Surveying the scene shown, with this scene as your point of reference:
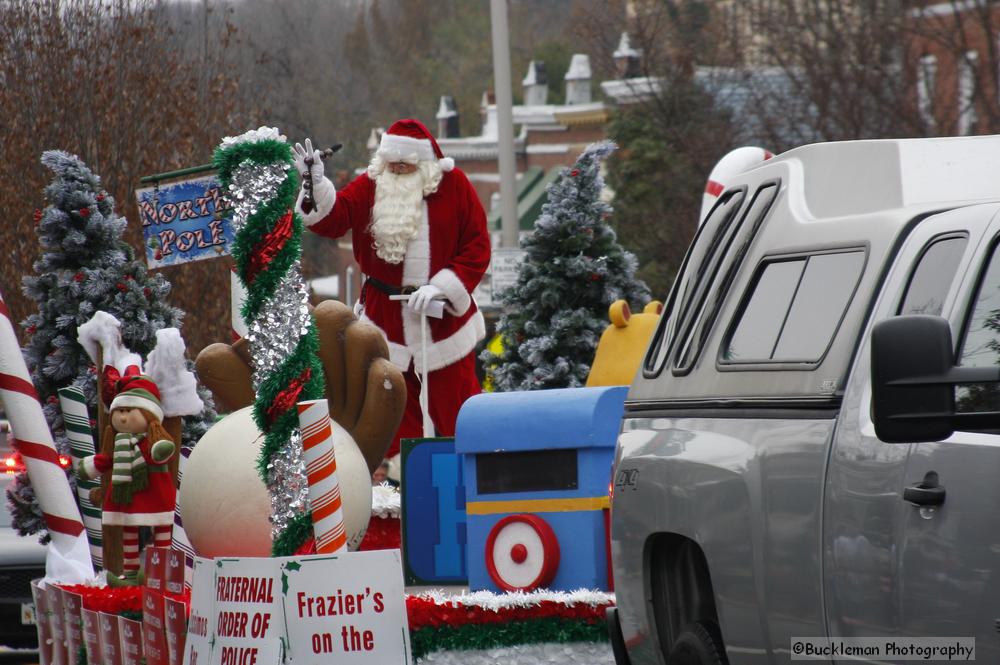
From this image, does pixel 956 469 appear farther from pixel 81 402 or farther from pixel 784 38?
Answer: pixel 784 38

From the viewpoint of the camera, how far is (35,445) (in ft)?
31.8

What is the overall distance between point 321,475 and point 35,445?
340cm

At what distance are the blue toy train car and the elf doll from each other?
2092 millimetres

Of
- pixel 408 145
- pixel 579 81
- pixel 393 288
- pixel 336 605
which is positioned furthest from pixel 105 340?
pixel 579 81

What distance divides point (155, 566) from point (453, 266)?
3.43m

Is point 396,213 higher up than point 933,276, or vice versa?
point 933,276

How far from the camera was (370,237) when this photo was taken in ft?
34.7

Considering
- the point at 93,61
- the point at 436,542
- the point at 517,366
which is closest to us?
the point at 436,542

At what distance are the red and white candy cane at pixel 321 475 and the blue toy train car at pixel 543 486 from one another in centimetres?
91

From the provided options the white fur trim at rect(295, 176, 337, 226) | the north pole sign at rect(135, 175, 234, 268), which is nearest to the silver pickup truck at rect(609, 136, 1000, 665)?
the white fur trim at rect(295, 176, 337, 226)

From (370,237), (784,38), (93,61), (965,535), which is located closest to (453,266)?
(370,237)

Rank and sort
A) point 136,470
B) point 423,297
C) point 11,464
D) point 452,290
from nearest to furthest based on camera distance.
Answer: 1. point 136,470
2. point 423,297
3. point 452,290
4. point 11,464

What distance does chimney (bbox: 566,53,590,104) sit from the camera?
52.4 meters

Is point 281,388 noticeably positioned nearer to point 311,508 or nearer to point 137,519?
point 311,508
